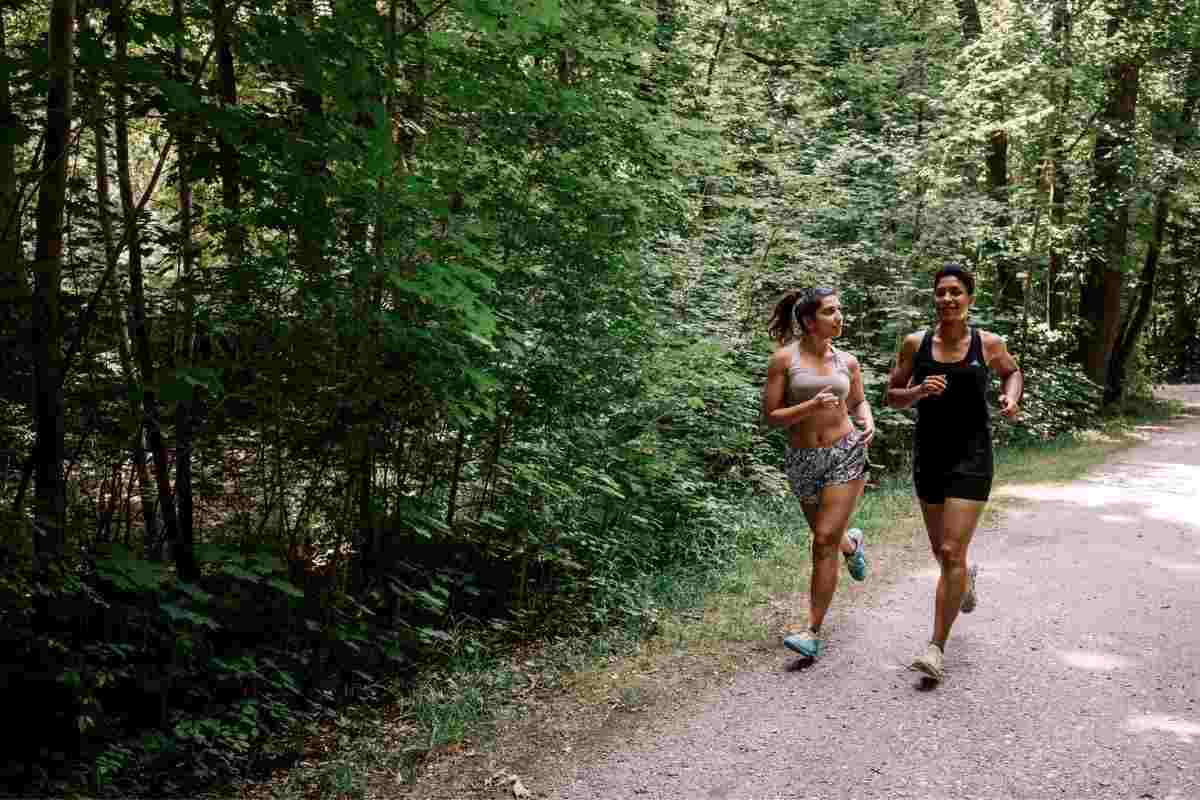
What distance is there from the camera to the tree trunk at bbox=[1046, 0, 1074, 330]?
17.4 m

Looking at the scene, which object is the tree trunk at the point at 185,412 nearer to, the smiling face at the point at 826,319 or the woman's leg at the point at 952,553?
the smiling face at the point at 826,319

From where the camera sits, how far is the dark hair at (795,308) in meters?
5.91

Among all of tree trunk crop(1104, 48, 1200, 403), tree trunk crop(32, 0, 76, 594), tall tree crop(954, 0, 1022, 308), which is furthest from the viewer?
tree trunk crop(1104, 48, 1200, 403)

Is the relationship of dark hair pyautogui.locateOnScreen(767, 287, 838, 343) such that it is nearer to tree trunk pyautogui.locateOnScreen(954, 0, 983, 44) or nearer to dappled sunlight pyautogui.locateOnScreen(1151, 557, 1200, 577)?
dappled sunlight pyautogui.locateOnScreen(1151, 557, 1200, 577)

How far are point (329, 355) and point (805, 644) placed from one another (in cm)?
346

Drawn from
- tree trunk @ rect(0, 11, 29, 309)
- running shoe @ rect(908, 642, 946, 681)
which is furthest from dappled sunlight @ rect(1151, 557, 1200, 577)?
tree trunk @ rect(0, 11, 29, 309)

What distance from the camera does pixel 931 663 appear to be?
5.51m

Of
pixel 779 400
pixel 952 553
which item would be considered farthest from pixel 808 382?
pixel 952 553

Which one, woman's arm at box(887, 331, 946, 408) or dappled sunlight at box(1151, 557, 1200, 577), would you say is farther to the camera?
dappled sunlight at box(1151, 557, 1200, 577)

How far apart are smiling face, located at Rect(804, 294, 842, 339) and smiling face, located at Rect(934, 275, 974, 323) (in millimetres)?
597

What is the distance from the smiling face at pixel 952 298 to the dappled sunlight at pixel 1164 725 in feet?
7.89

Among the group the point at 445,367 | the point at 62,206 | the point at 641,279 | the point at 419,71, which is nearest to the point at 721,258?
the point at 641,279

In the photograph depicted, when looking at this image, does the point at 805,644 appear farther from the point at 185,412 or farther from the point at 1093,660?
the point at 185,412

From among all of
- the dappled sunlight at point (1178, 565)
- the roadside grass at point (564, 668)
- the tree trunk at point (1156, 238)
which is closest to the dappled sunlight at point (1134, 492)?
the dappled sunlight at point (1178, 565)
